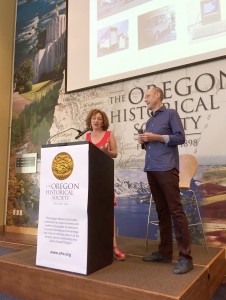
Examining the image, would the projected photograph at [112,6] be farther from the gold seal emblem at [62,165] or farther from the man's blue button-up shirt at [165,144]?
the gold seal emblem at [62,165]

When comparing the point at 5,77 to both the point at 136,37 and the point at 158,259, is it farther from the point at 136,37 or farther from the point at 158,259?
the point at 158,259

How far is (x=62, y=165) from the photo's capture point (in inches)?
70.4

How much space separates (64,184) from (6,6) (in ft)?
13.8

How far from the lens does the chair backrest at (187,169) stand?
8.74 ft

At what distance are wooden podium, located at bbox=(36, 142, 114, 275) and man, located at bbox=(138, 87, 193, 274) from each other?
0.35 meters

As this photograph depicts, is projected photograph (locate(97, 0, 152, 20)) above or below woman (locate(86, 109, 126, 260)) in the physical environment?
above

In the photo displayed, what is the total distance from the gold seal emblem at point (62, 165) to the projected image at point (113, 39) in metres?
2.18

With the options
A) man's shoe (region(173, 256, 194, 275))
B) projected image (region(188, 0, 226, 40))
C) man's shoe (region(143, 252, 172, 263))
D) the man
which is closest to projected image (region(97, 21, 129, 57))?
projected image (region(188, 0, 226, 40))

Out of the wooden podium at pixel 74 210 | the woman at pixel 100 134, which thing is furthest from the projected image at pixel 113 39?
the wooden podium at pixel 74 210

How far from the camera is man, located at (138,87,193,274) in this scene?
1.81 meters

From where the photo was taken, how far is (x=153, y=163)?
196 centimetres

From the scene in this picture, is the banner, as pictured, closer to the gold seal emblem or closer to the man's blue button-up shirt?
the gold seal emblem

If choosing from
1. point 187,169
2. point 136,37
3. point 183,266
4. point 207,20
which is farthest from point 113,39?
point 183,266

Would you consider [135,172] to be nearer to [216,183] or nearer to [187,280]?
[216,183]
